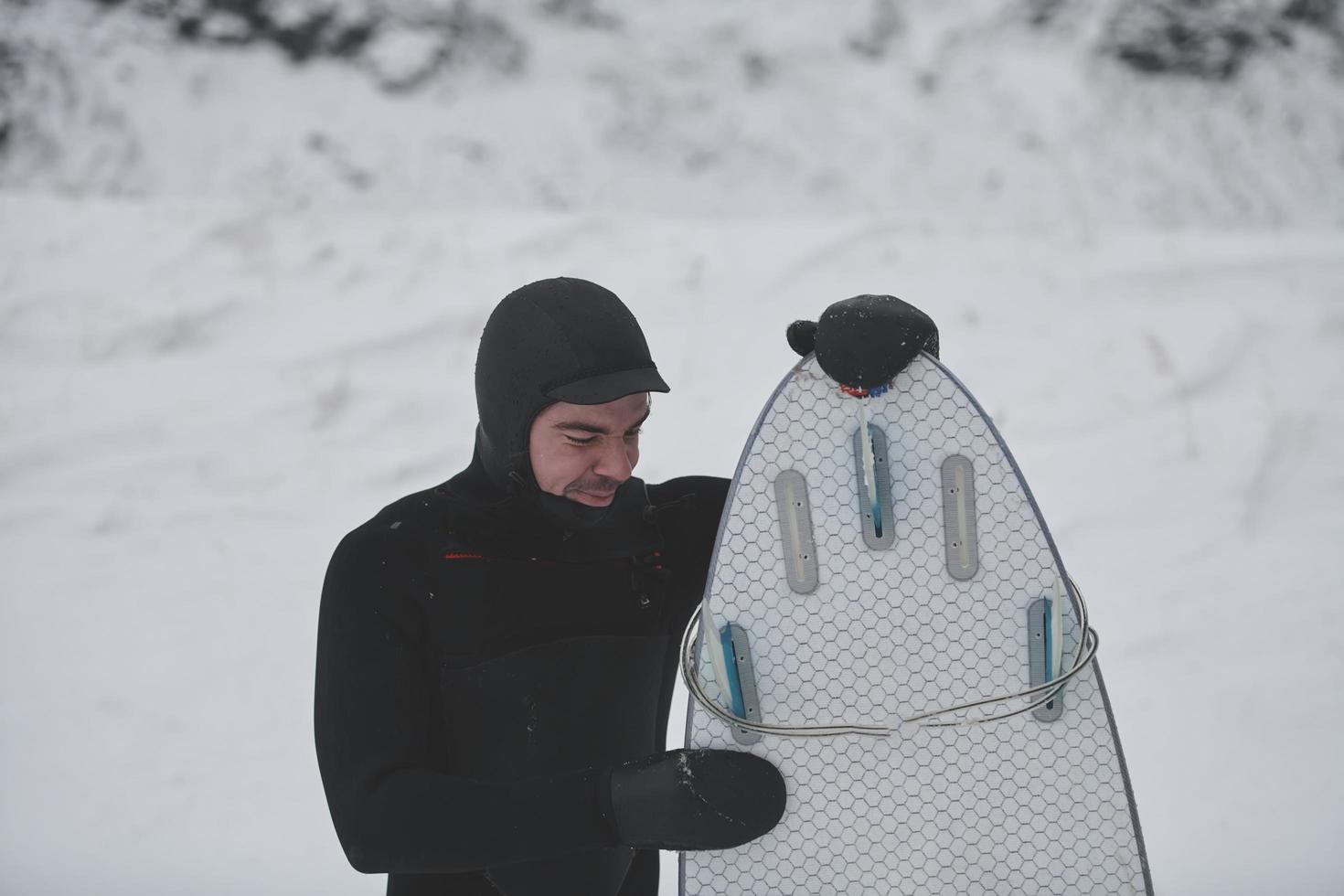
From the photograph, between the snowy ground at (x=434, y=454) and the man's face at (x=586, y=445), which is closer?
the man's face at (x=586, y=445)

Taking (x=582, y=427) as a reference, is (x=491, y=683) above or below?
below

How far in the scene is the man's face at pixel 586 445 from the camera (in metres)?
1.51

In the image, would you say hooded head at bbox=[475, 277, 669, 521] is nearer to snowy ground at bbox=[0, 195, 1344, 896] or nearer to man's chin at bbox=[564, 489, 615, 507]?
man's chin at bbox=[564, 489, 615, 507]

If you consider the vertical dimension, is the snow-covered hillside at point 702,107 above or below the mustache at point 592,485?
above

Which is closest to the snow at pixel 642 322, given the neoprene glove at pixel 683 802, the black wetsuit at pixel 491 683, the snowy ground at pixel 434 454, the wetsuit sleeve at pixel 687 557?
the snowy ground at pixel 434 454

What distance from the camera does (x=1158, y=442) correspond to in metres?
4.31

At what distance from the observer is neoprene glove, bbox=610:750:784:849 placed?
Result: 1.39 metres

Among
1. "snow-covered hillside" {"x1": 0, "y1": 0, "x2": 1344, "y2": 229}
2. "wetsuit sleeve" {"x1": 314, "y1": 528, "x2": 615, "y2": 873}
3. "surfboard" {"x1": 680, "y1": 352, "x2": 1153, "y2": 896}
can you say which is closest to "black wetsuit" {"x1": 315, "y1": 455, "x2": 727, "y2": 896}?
"wetsuit sleeve" {"x1": 314, "y1": 528, "x2": 615, "y2": 873}

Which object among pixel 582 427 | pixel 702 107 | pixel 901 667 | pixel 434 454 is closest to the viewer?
pixel 582 427

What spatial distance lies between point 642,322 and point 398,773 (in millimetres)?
3751

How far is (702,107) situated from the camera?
691 cm

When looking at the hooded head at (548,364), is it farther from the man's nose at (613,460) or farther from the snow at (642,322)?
the snow at (642,322)

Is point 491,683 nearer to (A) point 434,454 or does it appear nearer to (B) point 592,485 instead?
(B) point 592,485

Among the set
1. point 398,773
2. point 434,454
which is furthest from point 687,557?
point 434,454
